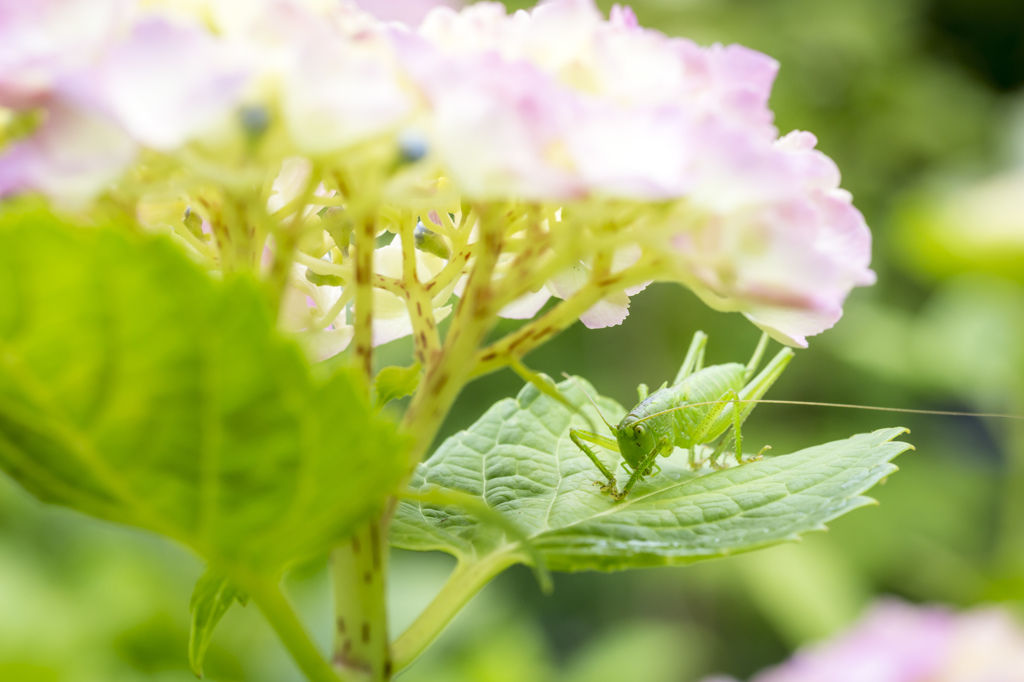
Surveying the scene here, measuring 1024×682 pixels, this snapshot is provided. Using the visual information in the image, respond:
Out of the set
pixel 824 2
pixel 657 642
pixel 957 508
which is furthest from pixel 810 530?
pixel 824 2

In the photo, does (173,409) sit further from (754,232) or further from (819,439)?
(819,439)

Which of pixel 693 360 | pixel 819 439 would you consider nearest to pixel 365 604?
pixel 693 360

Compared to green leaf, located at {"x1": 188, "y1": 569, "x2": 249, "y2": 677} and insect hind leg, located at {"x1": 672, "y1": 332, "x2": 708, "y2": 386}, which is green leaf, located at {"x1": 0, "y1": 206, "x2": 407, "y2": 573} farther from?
insect hind leg, located at {"x1": 672, "y1": 332, "x2": 708, "y2": 386}

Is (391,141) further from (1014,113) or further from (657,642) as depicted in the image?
(1014,113)

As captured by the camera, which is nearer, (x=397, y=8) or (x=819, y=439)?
(x=397, y=8)

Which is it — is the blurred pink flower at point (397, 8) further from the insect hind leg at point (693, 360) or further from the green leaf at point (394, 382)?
the green leaf at point (394, 382)
